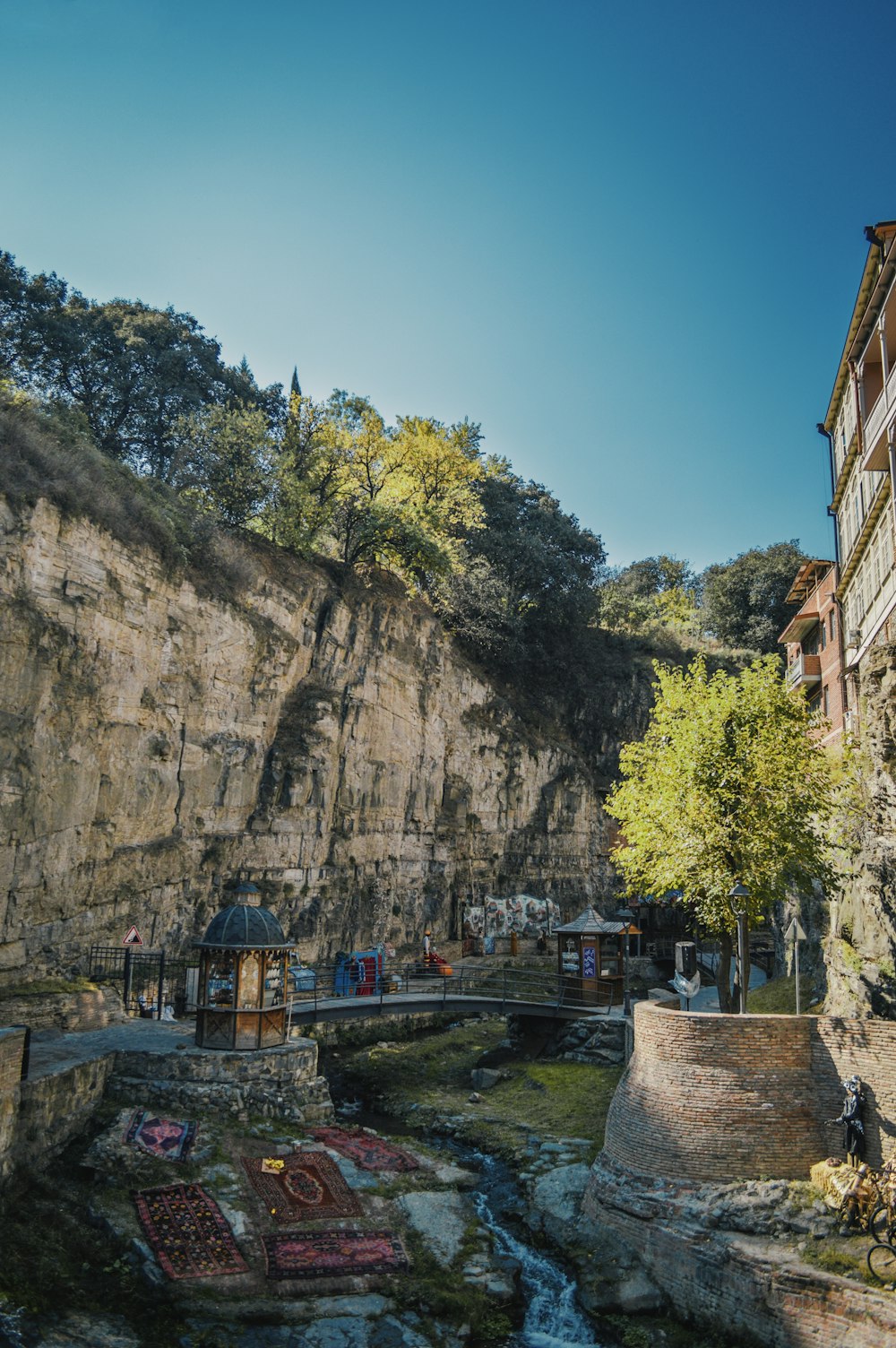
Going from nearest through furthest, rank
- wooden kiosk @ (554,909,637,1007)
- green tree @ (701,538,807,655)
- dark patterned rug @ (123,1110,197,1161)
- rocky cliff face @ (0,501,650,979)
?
dark patterned rug @ (123,1110,197,1161) → rocky cliff face @ (0,501,650,979) → wooden kiosk @ (554,909,637,1007) → green tree @ (701,538,807,655)

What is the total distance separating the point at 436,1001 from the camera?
28.7m

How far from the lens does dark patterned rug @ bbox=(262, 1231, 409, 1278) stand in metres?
15.5

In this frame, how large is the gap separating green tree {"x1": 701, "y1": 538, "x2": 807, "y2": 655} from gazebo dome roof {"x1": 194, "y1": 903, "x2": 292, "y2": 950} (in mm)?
44820

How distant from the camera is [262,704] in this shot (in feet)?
114

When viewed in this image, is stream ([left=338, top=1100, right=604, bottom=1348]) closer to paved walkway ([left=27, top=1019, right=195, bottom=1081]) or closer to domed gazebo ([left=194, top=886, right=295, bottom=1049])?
domed gazebo ([left=194, top=886, right=295, bottom=1049])

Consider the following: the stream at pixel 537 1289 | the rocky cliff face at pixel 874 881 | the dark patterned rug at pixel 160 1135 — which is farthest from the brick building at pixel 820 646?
the dark patterned rug at pixel 160 1135

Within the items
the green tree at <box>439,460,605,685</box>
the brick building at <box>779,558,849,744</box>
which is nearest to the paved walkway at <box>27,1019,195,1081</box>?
the brick building at <box>779,558,849,744</box>

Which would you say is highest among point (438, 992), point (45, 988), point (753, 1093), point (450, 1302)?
point (45, 988)

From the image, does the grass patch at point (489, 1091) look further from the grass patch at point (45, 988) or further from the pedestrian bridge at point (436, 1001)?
the grass patch at point (45, 988)

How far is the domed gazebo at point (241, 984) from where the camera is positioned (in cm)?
2198

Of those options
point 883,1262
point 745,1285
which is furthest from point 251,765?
point 883,1262

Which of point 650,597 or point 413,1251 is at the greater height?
point 650,597

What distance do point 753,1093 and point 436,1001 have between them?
43.0 ft

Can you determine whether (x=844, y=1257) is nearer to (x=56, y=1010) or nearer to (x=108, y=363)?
(x=56, y=1010)
